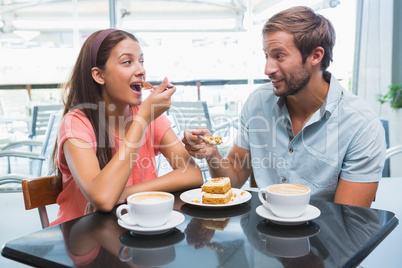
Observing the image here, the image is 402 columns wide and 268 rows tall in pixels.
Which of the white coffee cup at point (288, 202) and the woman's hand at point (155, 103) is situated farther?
the woman's hand at point (155, 103)

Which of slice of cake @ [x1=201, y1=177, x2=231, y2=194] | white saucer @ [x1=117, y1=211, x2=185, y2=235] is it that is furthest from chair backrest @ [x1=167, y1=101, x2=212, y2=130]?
white saucer @ [x1=117, y1=211, x2=185, y2=235]

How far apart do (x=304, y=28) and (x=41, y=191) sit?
1.13 m

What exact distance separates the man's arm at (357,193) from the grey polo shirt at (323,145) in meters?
0.02

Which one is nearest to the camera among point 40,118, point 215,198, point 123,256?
point 123,256

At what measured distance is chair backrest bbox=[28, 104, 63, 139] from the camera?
3582 mm

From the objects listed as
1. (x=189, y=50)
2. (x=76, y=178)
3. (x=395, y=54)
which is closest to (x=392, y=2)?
(x=395, y=54)

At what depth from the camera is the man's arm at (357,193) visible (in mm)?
1292

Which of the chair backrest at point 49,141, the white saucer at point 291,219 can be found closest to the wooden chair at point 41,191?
the white saucer at point 291,219

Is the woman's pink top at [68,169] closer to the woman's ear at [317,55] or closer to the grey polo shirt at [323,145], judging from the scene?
the grey polo shirt at [323,145]

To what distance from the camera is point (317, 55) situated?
A: 1.52 meters

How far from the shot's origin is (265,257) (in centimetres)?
73

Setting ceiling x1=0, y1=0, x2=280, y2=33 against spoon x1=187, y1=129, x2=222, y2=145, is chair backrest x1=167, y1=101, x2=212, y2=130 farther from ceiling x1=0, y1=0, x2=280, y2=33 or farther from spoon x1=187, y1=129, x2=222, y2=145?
spoon x1=187, y1=129, x2=222, y2=145

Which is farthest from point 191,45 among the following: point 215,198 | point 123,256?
point 123,256

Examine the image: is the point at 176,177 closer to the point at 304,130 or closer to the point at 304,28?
the point at 304,130
